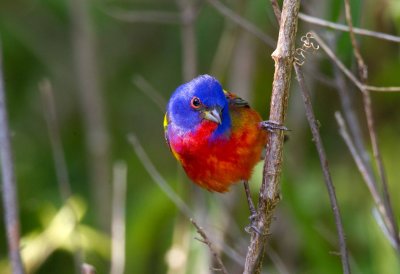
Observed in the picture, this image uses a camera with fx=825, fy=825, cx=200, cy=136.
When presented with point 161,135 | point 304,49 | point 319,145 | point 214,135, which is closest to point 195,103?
point 214,135

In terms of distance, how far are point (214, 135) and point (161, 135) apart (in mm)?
3262

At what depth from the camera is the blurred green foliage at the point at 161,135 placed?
5.31 m

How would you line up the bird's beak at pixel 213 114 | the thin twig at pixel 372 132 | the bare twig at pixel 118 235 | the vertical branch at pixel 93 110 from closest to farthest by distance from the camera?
1. the thin twig at pixel 372 132
2. the bird's beak at pixel 213 114
3. the bare twig at pixel 118 235
4. the vertical branch at pixel 93 110

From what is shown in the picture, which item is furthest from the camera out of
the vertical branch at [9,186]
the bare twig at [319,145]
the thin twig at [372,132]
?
the vertical branch at [9,186]

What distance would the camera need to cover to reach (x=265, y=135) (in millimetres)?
3764

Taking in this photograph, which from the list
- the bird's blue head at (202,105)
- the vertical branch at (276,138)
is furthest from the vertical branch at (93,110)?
the vertical branch at (276,138)

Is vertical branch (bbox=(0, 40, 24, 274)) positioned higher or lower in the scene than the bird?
lower

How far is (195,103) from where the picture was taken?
374 centimetres

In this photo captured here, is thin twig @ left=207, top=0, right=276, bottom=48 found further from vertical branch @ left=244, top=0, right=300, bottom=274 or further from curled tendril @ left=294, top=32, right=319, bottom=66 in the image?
vertical branch @ left=244, top=0, right=300, bottom=274

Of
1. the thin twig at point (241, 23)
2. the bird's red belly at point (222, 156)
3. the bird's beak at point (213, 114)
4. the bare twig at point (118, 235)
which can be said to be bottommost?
the bare twig at point (118, 235)

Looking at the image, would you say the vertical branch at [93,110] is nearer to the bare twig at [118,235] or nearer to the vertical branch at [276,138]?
the bare twig at [118,235]

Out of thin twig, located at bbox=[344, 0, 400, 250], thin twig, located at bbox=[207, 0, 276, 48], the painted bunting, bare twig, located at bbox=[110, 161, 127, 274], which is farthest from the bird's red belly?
thin twig, located at bbox=[344, 0, 400, 250]

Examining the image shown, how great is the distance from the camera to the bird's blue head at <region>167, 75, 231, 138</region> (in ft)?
12.1

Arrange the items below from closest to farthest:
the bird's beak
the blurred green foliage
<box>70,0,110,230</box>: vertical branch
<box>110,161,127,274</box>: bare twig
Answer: the bird's beak
<box>110,161,127,274</box>: bare twig
the blurred green foliage
<box>70,0,110,230</box>: vertical branch
